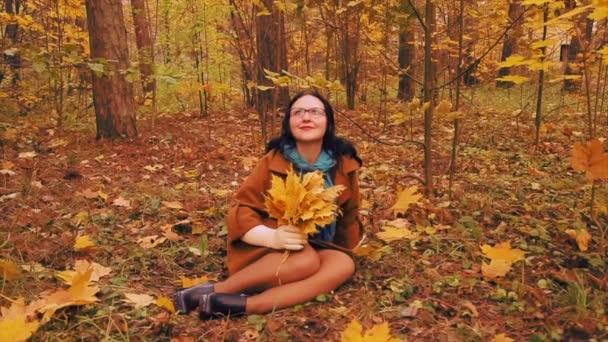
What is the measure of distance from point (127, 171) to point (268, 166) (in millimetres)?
2550

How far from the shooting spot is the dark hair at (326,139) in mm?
A: 2570

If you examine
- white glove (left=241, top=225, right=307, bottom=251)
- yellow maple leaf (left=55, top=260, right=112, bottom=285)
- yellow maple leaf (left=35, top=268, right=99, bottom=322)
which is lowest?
yellow maple leaf (left=55, top=260, right=112, bottom=285)

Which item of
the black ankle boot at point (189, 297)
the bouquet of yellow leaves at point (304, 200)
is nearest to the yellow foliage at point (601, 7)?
the bouquet of yellow leaves at point (304, 200)

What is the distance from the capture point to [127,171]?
454 cm

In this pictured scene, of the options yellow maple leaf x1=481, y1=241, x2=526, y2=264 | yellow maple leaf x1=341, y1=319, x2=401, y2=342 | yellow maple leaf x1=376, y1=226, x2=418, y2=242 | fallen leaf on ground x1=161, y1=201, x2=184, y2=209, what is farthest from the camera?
fallen leaf on ground x1=161, y1=201, x2=184, y2=209

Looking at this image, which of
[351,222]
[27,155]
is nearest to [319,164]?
[351,222]

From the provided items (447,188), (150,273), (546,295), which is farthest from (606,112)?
(150,273)

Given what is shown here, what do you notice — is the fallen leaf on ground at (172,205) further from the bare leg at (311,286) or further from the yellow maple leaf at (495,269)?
the yellow maple leaf at (495,269)

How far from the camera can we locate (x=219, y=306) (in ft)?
7.01

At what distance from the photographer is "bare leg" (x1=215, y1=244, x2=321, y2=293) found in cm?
227

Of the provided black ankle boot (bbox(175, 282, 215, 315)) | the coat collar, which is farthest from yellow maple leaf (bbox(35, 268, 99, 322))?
the coat collar

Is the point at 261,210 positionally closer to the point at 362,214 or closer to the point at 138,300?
the point at 138,300

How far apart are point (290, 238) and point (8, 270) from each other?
1.38 metres

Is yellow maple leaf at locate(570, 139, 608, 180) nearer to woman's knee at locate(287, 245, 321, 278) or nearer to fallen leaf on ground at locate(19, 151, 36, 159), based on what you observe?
woman's knee at locate(287, 245, 321, 278)
